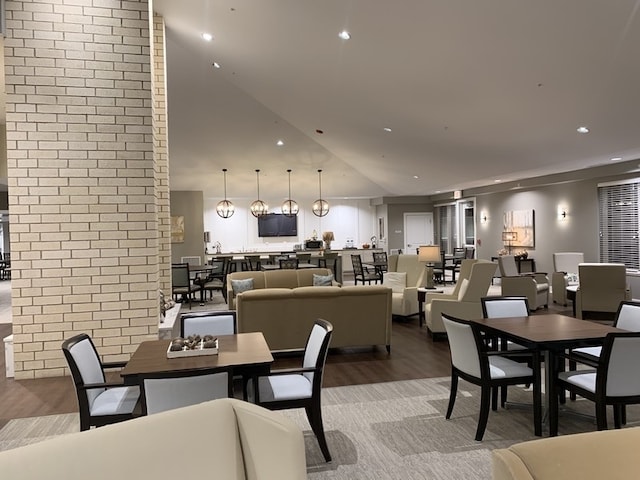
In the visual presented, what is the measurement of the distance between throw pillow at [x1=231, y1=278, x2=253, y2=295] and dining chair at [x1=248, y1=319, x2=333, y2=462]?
4.84 metres

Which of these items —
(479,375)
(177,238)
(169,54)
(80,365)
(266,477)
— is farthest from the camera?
(177,238)

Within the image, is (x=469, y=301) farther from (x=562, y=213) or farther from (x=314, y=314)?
(x=562, y=213)

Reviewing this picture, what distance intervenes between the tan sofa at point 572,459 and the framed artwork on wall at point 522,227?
1120cm

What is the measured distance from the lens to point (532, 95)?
624 cm

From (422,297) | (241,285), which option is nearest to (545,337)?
(422,297)

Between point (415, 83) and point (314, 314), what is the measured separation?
344 centimetres

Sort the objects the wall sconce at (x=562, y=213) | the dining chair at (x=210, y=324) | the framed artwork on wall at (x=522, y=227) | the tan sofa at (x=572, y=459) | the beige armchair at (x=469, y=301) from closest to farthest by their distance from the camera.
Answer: the tan sofa at (x=572, y=459) < the dining chair at (x=210, y=324) < the beige armchair at (x=469, y=301) < the wall sconce at (x=562, y=213) < the framed artwork on wall at (x=522, y=227)

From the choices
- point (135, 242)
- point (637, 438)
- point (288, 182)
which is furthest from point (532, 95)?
point (288, 182)

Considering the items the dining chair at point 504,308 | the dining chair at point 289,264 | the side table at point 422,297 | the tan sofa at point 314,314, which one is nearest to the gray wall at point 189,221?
the dining chair at point 289,264

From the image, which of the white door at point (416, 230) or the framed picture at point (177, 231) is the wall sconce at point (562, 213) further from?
the framed picture at point (177, 231)

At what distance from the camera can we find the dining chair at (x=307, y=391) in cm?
307

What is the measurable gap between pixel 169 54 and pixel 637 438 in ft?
27.0

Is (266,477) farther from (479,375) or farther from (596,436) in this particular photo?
(479,375)

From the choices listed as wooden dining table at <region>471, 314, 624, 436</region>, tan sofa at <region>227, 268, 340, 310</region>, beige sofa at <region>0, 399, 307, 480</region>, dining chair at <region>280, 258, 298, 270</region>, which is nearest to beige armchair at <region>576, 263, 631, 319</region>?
tan sofa at <region>227, 268, 340, 310</region>
